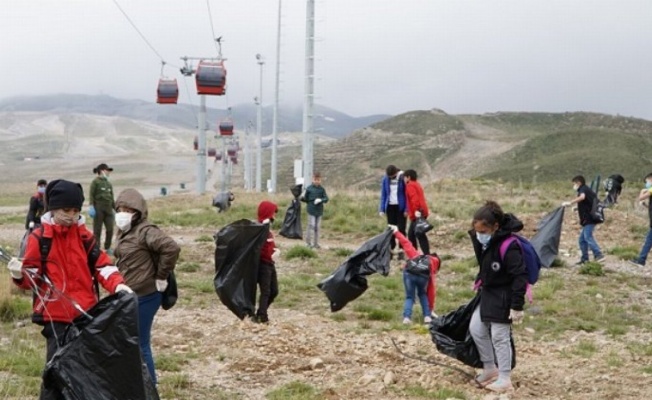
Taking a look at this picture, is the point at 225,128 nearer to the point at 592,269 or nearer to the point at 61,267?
the point at 592,269

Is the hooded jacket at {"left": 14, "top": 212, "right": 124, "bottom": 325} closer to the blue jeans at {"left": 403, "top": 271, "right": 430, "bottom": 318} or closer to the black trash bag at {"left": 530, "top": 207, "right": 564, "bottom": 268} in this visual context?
the blue jeans at {"left": 403, "top": 271, "right": 430, "bottom": 318}

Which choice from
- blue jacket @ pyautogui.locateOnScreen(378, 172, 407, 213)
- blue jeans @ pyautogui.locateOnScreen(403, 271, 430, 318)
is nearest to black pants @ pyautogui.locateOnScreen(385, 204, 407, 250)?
blue jacket @ pyautogui.locateOnScreen(378, 172, 407, 213)

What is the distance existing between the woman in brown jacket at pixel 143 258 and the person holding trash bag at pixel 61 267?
705 millimetres

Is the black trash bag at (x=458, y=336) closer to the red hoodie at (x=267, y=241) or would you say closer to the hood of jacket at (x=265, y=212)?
the red hoodie at (x=267, y=241)

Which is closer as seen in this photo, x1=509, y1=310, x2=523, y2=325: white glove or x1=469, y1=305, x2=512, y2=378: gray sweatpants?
x1=509, y1=310, x2=523, y2=325: white glove

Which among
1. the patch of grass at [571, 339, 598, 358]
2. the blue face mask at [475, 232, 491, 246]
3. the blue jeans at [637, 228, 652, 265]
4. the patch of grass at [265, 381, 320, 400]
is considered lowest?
the patch of grass at [571, 339, 598, 358]

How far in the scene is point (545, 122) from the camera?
12138 cm

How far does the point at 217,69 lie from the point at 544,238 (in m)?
15.6

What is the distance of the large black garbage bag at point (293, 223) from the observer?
16953 mm

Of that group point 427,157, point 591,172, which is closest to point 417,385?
point 591,172

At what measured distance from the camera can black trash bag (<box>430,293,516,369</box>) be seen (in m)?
6.58

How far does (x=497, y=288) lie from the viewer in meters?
6.19

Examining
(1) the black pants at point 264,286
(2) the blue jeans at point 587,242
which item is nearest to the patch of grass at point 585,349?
(1) the black pants at point 264,286

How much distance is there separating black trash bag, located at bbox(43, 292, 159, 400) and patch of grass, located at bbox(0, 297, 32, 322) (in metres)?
4.96
